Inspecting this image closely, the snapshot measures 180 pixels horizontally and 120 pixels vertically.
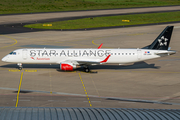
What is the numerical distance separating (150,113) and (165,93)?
2556cm

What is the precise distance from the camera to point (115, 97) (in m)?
40.4

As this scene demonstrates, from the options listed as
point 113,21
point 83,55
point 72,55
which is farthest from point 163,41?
point 113,21

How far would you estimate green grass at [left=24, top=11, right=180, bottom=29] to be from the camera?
115 meters

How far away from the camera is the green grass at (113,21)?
115 m

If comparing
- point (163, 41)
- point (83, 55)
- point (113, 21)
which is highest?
point (113, 21)

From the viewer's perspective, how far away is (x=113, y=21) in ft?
416

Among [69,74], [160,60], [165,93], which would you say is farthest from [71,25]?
[165,93]

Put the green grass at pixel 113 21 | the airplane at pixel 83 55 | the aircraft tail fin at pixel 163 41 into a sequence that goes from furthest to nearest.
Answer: the green grass at pixel 113 21, the aircraft tail fin at pixel 163 41, the airplane at pixel 83 55

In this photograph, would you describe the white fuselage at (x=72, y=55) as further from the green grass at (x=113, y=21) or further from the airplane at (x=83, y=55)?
the green grass at (x=113, y=21)

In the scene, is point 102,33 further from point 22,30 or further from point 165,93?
point 165,93

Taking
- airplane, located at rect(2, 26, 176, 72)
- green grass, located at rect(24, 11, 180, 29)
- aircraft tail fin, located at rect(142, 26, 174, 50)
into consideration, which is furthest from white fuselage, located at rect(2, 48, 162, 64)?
green grass, located at rect(24, 11, 180, 29)

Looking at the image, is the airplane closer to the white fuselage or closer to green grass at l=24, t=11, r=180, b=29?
the white fuselage

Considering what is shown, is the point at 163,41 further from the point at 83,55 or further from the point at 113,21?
the point at 113,21

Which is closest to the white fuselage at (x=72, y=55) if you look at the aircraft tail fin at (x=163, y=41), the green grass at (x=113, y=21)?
the aircraft tail fin at (x=163, y=41)
